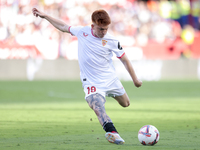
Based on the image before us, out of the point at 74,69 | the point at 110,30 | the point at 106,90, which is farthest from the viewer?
the point at 110,30

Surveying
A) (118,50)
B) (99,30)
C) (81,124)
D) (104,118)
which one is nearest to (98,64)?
(118,50)

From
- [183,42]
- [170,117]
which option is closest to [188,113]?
[170,117]

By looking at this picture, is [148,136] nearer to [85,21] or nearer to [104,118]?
[104,118]

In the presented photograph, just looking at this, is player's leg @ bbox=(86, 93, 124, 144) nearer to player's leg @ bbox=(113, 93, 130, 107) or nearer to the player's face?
player's leg @ bbox=(113, 93, 130, 107)

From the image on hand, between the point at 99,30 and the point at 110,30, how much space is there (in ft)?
68.4

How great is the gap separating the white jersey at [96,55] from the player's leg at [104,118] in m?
0.27

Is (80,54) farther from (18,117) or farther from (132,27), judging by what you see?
(132,27)

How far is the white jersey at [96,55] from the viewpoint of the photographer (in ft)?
22.7

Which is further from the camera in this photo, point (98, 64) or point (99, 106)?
point (98, 64)

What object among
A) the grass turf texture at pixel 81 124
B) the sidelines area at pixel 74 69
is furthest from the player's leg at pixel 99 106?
the sidelines area at pixel 74 69

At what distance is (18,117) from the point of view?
10281 millimetres

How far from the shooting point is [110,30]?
90.0 feet

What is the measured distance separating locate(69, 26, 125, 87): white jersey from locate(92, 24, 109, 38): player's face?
0.35 feet

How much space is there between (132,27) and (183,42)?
3.45 meters
